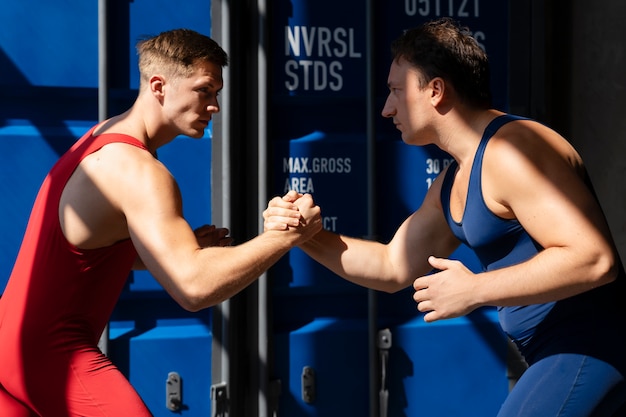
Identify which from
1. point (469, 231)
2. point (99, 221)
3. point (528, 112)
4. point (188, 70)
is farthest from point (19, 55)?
point (528, 112)

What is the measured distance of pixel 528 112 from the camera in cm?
383

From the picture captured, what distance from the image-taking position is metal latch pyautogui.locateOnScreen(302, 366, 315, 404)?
11.6ft

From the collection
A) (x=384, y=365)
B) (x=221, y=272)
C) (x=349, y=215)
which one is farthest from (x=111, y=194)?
(x=384, y=365)

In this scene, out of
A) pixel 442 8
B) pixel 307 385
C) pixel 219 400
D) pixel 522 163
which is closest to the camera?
pixel 522 163

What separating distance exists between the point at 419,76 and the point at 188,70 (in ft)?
2.23

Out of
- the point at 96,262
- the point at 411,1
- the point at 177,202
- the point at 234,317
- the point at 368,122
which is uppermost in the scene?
the point at 411,1

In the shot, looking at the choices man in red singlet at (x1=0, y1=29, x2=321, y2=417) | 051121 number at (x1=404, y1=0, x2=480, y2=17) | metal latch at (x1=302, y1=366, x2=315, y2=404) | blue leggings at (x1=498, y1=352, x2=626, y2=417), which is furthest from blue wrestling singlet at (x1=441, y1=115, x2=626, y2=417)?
051121 number at (x1=404, y1=0, x2=480, y2=17)

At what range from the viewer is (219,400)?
3.42 m

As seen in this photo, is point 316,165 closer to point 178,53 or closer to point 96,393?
point 178,53

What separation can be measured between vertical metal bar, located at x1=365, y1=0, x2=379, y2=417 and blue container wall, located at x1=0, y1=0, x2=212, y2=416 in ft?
1.91

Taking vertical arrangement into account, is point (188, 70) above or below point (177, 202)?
above

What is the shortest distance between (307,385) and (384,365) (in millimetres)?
290

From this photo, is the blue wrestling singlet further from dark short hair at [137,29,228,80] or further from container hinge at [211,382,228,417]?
container hinge at [211,382,228,417]

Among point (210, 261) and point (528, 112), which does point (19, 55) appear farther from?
point (528, 112)
